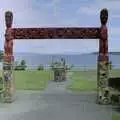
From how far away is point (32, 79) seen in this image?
2855cm

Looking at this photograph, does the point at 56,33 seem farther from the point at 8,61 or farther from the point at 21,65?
the point at 21,65

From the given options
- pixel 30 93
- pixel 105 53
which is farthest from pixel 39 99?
pixel 105 53

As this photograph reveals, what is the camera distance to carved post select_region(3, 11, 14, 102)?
21.1 meters

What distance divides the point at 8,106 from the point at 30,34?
350cm

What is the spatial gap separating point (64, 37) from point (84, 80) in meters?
7.93

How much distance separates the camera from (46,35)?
21.0 m

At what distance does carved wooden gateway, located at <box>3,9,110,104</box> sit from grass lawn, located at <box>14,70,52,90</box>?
15.8ft

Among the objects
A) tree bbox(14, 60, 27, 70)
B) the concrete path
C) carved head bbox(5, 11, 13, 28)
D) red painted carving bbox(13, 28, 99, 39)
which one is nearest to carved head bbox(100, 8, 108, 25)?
red painted carving bbox(13, 28, 99, 39)

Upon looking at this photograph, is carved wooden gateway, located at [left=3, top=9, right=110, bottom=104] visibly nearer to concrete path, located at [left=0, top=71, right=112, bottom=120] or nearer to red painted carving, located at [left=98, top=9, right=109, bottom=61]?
red painted carving, located at [left=98, top=9, right=109, bottom=61]

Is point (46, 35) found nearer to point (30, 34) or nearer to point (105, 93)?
point (30, 34)

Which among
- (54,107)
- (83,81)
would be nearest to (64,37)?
(54,107)

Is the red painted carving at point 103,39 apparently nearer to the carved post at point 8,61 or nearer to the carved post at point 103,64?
the carved post at point 103,64

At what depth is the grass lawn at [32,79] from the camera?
26.4 m

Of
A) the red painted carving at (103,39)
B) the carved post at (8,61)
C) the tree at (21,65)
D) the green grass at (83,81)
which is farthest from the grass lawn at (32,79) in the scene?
the red painted carving at (103,39)
